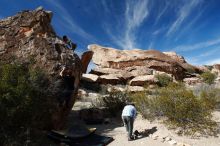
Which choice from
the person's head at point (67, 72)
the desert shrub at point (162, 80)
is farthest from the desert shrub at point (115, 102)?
the desert shrub at point (162, 80)

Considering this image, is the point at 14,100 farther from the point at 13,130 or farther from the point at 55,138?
the point at 55,138

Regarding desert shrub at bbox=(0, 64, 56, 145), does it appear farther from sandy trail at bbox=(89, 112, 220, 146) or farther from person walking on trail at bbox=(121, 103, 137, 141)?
person walking on trail at bbox=(121, 103, 137, 141)

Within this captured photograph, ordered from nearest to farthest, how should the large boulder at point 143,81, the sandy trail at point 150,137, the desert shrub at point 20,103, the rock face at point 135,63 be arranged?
the desert shrub at point 20,103
the sandy trail at point 150,137
the large boulder at point 143,81
the rock face at point 135,63

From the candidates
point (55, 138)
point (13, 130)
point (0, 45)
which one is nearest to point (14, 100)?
point (13, 130)

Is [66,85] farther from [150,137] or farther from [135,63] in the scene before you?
[135,63]

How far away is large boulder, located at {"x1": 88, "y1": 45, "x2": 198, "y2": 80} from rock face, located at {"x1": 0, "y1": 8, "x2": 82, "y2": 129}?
72.4ft

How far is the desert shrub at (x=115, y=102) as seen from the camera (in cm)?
1434

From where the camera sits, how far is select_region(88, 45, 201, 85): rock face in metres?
32.7

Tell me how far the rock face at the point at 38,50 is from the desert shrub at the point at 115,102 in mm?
3314

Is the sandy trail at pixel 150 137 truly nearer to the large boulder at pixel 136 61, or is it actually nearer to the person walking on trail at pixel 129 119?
the person walking on trail at pixel 129 119

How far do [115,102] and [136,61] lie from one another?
20.5 metres

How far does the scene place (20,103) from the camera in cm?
842

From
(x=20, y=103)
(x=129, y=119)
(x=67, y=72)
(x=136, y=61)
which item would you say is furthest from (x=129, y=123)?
(x=136, y=61)

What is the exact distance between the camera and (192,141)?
9.63 meters
